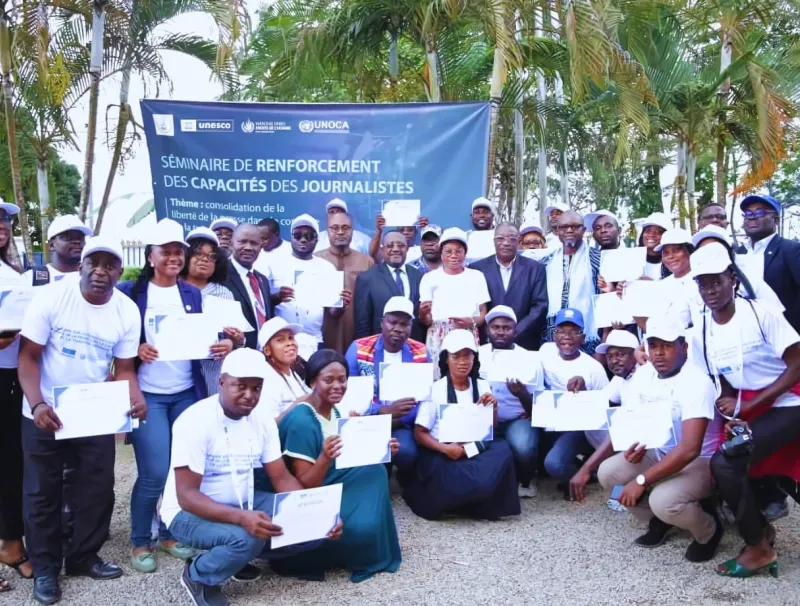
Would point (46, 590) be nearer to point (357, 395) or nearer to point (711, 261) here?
point (357, 395)

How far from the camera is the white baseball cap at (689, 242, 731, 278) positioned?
4.86 m

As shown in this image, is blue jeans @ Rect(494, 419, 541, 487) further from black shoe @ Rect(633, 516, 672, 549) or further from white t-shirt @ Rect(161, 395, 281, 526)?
white t-shirt @ Rect(161, 395, 281, 526)

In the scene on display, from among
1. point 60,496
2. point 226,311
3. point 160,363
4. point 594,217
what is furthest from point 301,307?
point 594,217

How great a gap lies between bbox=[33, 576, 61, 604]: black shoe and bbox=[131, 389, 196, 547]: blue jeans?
0.59 meters

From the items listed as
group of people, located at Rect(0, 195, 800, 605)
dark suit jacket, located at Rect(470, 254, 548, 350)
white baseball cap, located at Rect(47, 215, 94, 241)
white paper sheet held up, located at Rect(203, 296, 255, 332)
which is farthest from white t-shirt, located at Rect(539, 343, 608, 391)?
white baseball cap, located at Rect(47, 215, 94, 241)

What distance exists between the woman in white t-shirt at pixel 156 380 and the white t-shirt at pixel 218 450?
19.3 inches

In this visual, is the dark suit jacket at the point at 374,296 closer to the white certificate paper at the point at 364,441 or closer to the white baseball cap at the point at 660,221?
the white certificate paper at the point at 364,441

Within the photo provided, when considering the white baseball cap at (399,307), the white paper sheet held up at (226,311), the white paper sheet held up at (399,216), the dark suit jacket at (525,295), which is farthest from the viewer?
the white paper sheet held up at (399,216)

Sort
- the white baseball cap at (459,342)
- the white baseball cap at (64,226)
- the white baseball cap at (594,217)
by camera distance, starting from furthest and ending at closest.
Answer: the white baseball cap at (594,217)
the white baseball cap at (459,342)
the white baseball cap at (64,226)

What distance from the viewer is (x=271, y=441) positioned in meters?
4.68

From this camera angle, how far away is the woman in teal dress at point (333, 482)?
494cm

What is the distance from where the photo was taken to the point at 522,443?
6488 millimetres

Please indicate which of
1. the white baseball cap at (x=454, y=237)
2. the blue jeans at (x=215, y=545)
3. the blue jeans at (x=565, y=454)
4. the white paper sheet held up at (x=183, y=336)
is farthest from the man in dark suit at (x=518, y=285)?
the blue jeans at (x=215, y=545)

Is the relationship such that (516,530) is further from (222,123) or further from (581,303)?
(222,123)
